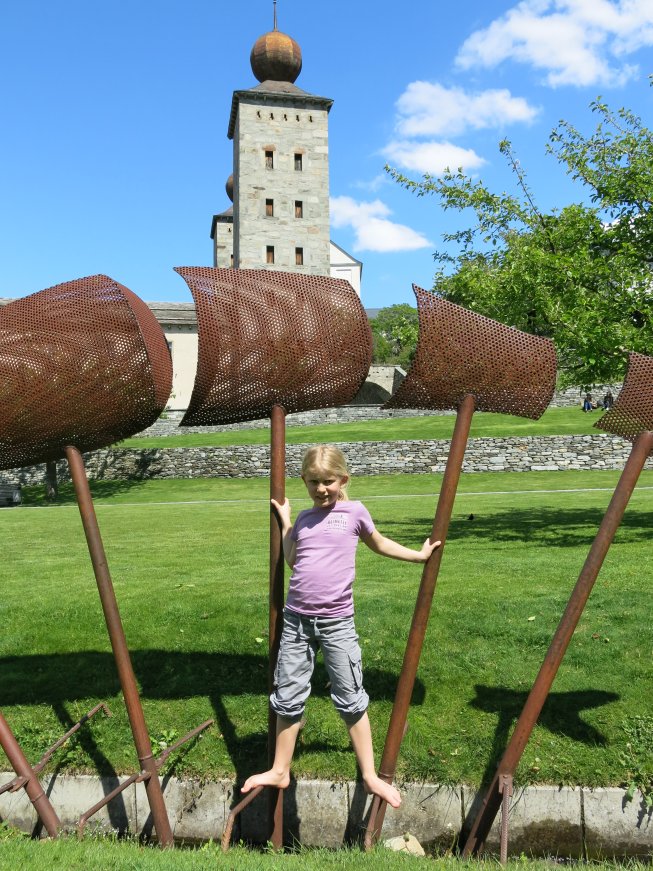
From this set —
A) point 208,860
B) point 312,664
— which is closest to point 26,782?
point 208,860

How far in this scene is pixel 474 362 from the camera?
3855 millimetres

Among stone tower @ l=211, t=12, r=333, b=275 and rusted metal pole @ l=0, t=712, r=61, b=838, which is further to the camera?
stone tower @ l=211, t=12, r=333, b=275

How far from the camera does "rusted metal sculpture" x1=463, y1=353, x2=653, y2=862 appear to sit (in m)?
3.65

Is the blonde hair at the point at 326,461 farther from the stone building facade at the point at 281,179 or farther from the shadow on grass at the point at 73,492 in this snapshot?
the stone building facade at the point at 281,179

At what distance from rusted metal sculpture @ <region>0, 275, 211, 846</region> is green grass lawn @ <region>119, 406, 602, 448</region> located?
27182 mm

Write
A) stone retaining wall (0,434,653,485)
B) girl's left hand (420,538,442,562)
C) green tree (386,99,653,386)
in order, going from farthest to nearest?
stone retaining wall (0,434,653,485), green tree (386,99,653,386), girl's left hand (420,538,442,562)

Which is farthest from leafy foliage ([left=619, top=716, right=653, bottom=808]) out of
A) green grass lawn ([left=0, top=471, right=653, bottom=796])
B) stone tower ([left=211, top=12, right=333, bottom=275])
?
stone tower ([left=211, top=12, right=333, bottom=275])

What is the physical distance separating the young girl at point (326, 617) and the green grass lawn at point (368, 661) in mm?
684

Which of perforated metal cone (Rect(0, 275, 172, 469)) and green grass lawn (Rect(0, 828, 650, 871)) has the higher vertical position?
perforated metal cone (Rect(0, 275, 172, 469))

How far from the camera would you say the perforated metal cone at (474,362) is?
383 centimetres

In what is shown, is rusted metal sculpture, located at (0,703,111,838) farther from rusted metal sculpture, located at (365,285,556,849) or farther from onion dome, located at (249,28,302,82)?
onion dome, located at (249,28,302,82)

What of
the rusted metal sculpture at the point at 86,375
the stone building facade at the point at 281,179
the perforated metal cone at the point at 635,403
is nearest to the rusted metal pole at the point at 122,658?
the rusted metal sculpture at the point at 86,375

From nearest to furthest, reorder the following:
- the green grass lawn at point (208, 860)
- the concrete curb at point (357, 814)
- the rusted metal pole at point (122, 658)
A: 1. the green grass lawn at point (208, 860)
2. the rusted metal pole at point (122, 658)
3. the concrete curb at point (357, 814)

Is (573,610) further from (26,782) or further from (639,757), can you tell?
(26,782)
